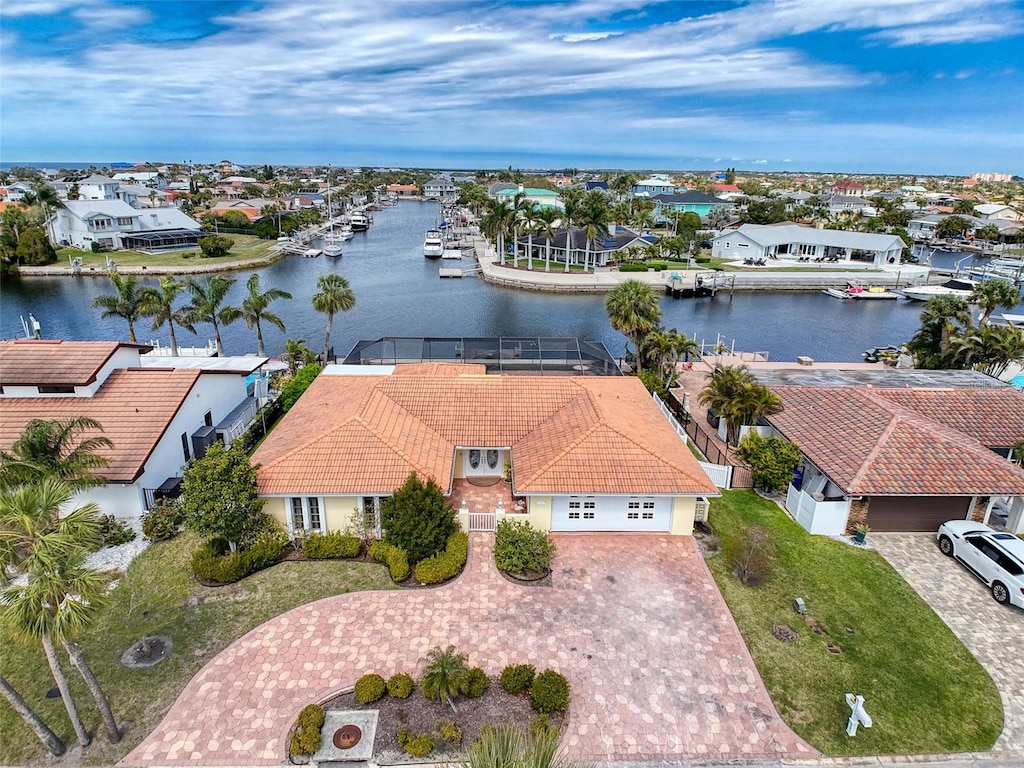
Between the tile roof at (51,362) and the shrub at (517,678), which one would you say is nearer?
the shrub at (517,678)

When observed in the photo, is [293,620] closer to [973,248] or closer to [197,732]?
[197,732]

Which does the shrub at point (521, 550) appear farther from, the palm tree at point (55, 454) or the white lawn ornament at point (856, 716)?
the palm tree at point (55, 454)

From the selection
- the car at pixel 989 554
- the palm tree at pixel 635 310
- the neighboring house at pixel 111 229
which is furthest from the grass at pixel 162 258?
the car at pixel 989 554

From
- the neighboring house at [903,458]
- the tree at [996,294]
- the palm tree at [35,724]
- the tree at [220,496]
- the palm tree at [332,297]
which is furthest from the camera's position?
the tree at [996,294]

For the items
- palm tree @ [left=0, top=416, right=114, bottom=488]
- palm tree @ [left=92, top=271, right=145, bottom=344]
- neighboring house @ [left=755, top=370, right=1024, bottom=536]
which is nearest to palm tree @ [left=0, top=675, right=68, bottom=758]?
palm tree @ [left=0, top=416, right=114, bottom=488]

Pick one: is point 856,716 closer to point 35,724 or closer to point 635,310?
point 35,724

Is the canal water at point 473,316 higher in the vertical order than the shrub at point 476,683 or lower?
lower
